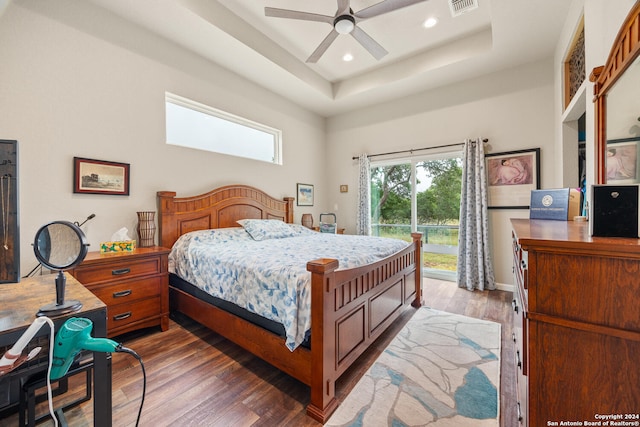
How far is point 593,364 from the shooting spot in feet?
2.60

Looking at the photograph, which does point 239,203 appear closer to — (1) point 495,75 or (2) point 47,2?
(2) point 47,2

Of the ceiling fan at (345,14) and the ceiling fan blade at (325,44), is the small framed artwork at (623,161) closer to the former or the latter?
the ceiling fan at (345,14)

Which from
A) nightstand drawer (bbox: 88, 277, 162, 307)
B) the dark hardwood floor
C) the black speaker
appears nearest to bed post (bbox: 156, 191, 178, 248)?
nightstand drawer (bbox: 88, 277, 162, 307)

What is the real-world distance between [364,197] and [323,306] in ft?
11.3

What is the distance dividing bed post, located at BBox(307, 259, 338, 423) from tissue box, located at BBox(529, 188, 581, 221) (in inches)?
66.1

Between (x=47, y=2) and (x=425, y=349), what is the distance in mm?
4357

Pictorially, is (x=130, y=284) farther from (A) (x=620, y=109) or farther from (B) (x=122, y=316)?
(A) (x=620, y=109)

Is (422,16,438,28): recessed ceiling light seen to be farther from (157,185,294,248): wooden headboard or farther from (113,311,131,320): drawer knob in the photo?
(113,311,131,320): drawer knob

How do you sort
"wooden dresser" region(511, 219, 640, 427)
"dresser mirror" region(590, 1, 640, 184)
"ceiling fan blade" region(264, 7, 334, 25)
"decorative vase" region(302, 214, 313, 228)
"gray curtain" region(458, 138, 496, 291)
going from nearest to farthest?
"wooden dresser" region(511, 219, 640, 427)
"dresser mirror" region(590, 1, 640, 184)
"ceiling fan blade" region(264, 7, 334, 25)
"gray curtain" region(458, 138, 496, 291)
"decorative vase" region(302, 214, 313, 228)

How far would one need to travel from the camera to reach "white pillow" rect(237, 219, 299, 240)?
3232mm

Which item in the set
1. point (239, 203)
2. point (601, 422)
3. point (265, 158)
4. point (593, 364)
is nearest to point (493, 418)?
point (601, 422)

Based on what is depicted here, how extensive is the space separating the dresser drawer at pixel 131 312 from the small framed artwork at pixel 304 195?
278 centimetres

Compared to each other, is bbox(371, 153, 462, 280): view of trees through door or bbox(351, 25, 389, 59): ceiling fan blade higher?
bbox(351, 25, 389, 59): ceiling fan blade

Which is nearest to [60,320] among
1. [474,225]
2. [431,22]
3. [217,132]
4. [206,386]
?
[206,386]
